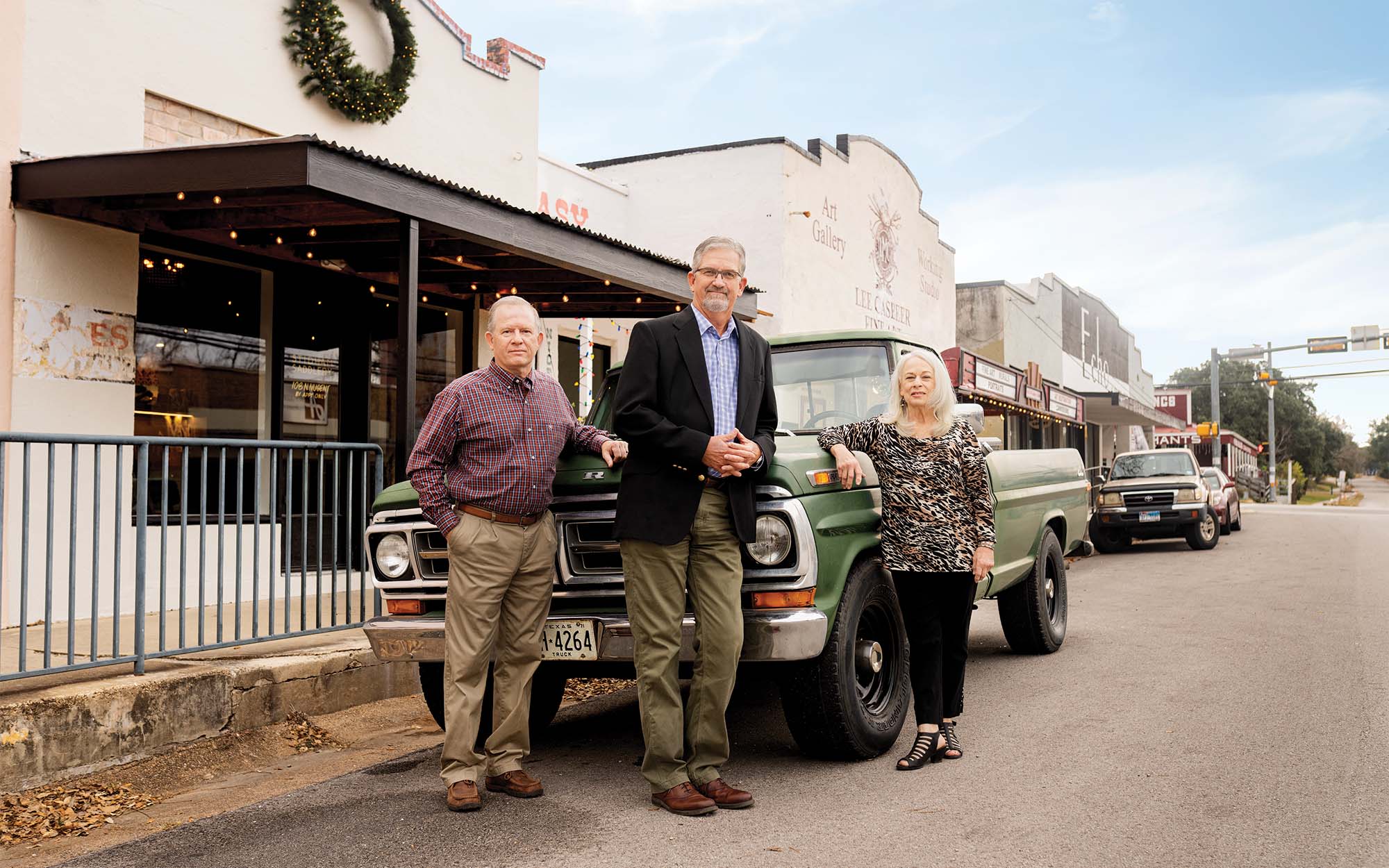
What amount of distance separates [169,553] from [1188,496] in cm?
1485

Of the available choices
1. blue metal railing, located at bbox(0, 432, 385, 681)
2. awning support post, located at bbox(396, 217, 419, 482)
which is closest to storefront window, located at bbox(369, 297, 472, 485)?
blue metal railing, located at bbox(0, 432, 385, 681)

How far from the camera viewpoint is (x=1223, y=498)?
21.1m

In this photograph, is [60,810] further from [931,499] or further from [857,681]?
[931,499]

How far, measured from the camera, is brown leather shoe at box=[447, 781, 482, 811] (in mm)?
4496

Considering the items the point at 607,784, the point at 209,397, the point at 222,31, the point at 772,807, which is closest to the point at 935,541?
the point at 772,807

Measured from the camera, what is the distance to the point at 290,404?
10281 millimetres

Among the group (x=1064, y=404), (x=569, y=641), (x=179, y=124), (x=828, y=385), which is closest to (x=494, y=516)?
(x=569, y=641)

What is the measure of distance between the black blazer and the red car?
1735 centimetres

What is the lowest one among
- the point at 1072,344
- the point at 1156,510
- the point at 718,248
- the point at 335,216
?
the point at 1156,510

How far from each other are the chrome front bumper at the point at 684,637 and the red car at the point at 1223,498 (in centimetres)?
1731

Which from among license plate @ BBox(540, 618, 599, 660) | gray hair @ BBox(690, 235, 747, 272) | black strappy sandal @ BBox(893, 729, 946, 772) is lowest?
black strappy sandal @ BBox(893, 729, 946, 772)

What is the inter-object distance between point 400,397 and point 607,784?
3844 mm

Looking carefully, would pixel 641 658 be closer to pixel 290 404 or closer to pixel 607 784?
pixel 607 784

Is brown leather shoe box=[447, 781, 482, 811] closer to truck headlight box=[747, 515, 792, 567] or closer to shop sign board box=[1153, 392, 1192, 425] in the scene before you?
truck headlight box=[747, 515, 792, 567]
